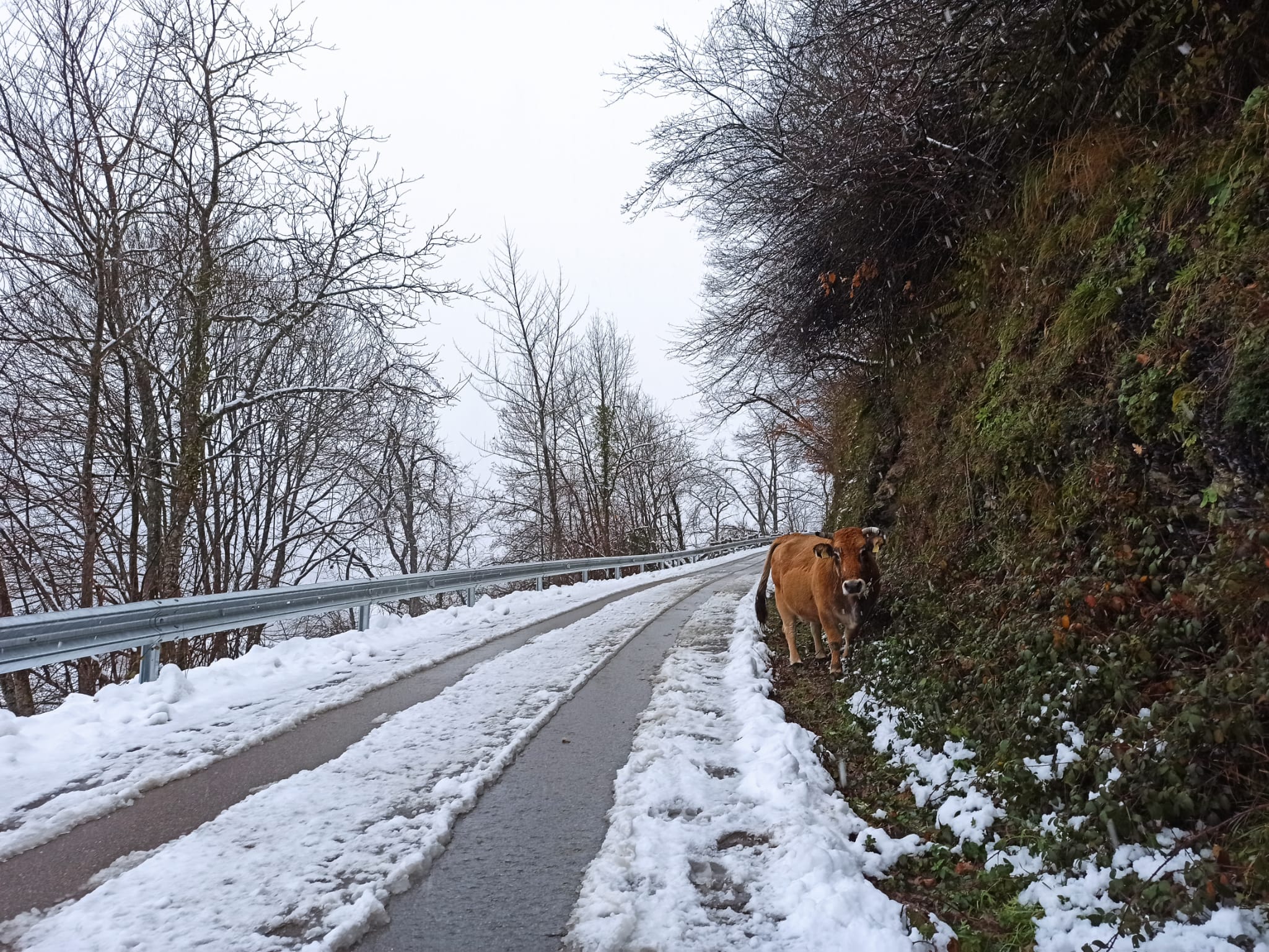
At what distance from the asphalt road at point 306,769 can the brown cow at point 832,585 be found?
2.05 meters

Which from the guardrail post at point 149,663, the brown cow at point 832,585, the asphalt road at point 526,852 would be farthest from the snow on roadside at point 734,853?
the guardrail post at point 149,663

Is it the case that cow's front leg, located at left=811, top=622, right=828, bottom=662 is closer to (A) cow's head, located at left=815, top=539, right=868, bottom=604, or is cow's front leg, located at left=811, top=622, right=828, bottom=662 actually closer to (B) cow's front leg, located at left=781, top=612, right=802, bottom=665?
(B) cow's front leg, located at left=781, top=612, right=802, bottom=665

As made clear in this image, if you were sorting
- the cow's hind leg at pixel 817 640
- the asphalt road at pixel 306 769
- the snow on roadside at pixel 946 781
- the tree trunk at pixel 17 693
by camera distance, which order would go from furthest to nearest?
the tree trunk at pixel 17 693
the cow's hind leg at pixel 817 640
the snow on roadside at pixel 946 781
the asphalt road at pixel 306 769

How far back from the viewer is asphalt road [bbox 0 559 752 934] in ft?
9.61

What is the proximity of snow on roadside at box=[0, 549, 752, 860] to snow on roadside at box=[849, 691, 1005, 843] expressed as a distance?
462 centimetres

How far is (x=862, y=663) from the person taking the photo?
6453 millimetres

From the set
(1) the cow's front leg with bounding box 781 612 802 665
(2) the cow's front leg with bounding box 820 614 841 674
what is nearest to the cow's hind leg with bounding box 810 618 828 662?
(1) the cow's front leg with bounding box 781 612 802 665

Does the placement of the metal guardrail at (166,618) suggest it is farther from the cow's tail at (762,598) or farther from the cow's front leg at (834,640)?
the cow's front leg at (834,640)

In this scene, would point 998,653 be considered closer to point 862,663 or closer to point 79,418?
point 862,663

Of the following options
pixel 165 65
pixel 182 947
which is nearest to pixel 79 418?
pixel 165 65

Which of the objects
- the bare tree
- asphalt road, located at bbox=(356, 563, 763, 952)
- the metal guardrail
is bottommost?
asphalt road, located at bbox=(356, 563, 763, 952)

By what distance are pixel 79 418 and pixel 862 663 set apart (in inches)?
427

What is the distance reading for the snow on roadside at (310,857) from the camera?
2557mm

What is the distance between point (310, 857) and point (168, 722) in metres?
3.28
